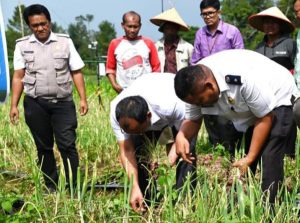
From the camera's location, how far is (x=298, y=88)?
3348 mm

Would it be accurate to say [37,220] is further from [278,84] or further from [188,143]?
[278,84]

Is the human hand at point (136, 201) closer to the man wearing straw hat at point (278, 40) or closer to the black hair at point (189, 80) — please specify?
the black hair at point (189, 80)

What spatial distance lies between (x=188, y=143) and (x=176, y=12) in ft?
7.09

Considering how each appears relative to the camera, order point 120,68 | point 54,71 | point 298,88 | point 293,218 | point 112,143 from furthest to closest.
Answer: point 112,143
point 120,68
point 54,71
point 298,88
point 293,218

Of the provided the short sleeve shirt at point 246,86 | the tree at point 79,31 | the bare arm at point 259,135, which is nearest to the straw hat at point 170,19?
the short sleeve shirt at point 246,86

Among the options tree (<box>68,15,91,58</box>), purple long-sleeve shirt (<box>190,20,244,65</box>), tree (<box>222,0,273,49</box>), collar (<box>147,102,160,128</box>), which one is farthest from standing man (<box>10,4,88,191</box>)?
tree (<box>68,15,91,58</box>)

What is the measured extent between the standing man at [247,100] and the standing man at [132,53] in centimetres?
166

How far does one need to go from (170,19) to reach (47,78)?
1.21 metres

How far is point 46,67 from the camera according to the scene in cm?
393

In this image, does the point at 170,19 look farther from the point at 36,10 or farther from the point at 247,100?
the point at 247,100

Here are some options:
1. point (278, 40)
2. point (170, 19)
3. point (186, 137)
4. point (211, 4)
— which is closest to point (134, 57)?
point (170, 19)

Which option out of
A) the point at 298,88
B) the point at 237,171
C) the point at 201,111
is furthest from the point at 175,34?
the point at 237,171

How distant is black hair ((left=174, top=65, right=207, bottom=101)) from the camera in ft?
7.91

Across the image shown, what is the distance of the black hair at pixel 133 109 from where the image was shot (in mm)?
2658
